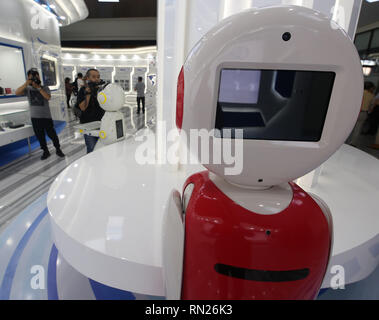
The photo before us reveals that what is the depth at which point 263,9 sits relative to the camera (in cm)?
54

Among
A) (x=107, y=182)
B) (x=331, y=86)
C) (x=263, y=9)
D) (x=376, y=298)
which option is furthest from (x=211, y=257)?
(x=376, y=298)

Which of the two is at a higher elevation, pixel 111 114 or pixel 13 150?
pixel 111 114

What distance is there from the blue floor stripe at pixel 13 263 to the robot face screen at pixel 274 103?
5.15 feet

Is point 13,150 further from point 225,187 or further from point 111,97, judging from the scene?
point 225,187

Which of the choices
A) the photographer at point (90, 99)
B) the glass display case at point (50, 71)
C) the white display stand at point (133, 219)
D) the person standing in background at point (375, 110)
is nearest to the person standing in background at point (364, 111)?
the person standing in background at point (375, 110)

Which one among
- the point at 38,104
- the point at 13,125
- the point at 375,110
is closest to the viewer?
the point at 38,104

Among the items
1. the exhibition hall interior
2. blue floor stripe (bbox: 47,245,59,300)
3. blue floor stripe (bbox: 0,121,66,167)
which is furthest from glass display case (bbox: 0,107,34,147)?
blue floor stripe (bbox: 47,245,59,300)

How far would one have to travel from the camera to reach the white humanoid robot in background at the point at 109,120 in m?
2.28

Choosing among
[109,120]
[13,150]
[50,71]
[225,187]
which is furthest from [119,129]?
[50,71]

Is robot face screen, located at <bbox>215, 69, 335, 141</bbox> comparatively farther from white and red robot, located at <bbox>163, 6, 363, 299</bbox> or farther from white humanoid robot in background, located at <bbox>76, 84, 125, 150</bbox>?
white humanoid robot in background, located at <bbox>76, 84, 125, 150</bbox>

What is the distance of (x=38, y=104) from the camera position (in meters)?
3.37

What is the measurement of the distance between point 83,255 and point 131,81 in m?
11.5

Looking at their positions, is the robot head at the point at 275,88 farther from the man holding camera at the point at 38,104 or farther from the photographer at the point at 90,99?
the man holding camera at the point at 38,104

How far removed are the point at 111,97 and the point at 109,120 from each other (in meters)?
0.25
